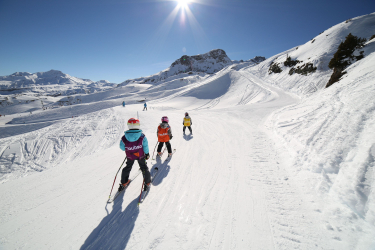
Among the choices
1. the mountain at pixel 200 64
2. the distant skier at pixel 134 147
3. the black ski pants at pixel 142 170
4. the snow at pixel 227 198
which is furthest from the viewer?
the mountain at pixel 200 64

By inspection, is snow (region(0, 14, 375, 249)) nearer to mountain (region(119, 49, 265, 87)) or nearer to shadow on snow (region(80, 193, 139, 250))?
shadow on snow (region(80, 193, 139, 250))

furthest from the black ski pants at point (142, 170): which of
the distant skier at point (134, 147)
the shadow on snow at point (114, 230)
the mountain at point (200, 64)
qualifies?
the mountain at point (200, 64)

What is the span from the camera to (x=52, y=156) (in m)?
8.77

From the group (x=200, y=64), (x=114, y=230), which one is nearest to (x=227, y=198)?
(x=114, y=230)

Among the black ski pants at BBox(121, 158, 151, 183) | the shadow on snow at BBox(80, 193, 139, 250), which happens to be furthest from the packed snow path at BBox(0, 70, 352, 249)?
the black ski pants at BBox(121, 158, 151, 183)

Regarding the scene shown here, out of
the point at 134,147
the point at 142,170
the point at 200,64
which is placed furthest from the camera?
the point at 200,64

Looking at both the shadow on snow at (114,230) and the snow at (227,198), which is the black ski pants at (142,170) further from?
the shadow on snow at (114,230)

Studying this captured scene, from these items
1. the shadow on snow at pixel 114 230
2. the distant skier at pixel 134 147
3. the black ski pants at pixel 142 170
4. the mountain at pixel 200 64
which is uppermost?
the mountain at pixel 200 64

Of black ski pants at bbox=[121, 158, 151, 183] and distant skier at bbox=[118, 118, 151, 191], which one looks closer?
distant skier at bbox=[118, 118, 151, 191]

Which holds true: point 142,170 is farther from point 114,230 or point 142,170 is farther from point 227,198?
point 227,198

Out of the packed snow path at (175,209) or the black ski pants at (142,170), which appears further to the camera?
the black ski pants at (142,170)

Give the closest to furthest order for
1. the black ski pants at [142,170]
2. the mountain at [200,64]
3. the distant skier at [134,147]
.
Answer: the distant skier at [134,147], the black ski pants at [142,170], the mountain at [200,64]

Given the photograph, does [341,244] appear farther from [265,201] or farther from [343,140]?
[343,140]

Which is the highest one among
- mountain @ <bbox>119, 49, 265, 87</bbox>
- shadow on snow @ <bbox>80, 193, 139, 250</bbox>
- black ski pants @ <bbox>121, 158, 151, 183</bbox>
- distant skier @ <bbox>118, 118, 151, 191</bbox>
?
mountain @ <bbox>119, 49, 265, 87</bbox>
